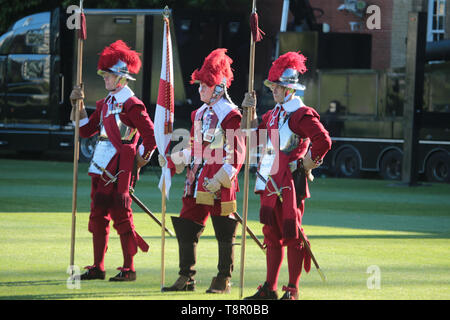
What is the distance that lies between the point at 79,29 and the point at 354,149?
55.1 ft

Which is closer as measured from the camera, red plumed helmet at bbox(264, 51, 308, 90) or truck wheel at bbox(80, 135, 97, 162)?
red plumed helmet at bbox(264, 51, 308, 90)

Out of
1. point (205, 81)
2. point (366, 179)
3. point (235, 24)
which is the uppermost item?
point (235, 24)

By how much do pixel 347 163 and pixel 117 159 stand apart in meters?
17.0

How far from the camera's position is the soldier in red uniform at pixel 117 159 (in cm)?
934

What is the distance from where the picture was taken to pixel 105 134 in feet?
31.1

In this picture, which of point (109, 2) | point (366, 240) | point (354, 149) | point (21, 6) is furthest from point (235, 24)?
point (366, 240)

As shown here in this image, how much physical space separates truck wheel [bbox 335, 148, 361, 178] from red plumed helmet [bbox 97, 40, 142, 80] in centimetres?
1651

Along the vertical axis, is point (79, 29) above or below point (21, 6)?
below

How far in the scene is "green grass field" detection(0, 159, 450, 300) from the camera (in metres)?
8.96

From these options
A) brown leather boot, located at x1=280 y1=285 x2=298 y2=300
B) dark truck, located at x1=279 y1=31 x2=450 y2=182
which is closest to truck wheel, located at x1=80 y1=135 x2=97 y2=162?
dark truck, located at x1=279 y1=31 x2=450 y2=182

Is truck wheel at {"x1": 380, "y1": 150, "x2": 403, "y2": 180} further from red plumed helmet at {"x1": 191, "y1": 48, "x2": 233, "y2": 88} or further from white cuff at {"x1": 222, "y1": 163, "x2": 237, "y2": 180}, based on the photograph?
white cuff at {"x1": 222, "y1": 163, "x2": 237, "y2": 180}

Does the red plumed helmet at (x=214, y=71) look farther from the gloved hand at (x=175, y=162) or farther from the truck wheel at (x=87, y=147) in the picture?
the truck wheel at (x=87, y=147)

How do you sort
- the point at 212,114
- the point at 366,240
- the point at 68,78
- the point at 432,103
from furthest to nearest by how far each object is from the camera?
the point at 68,78, the point at 432,103, the point at 366,240, the point at 212,114

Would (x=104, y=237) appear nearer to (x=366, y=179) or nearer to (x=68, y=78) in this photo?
(x=366, y=179)
